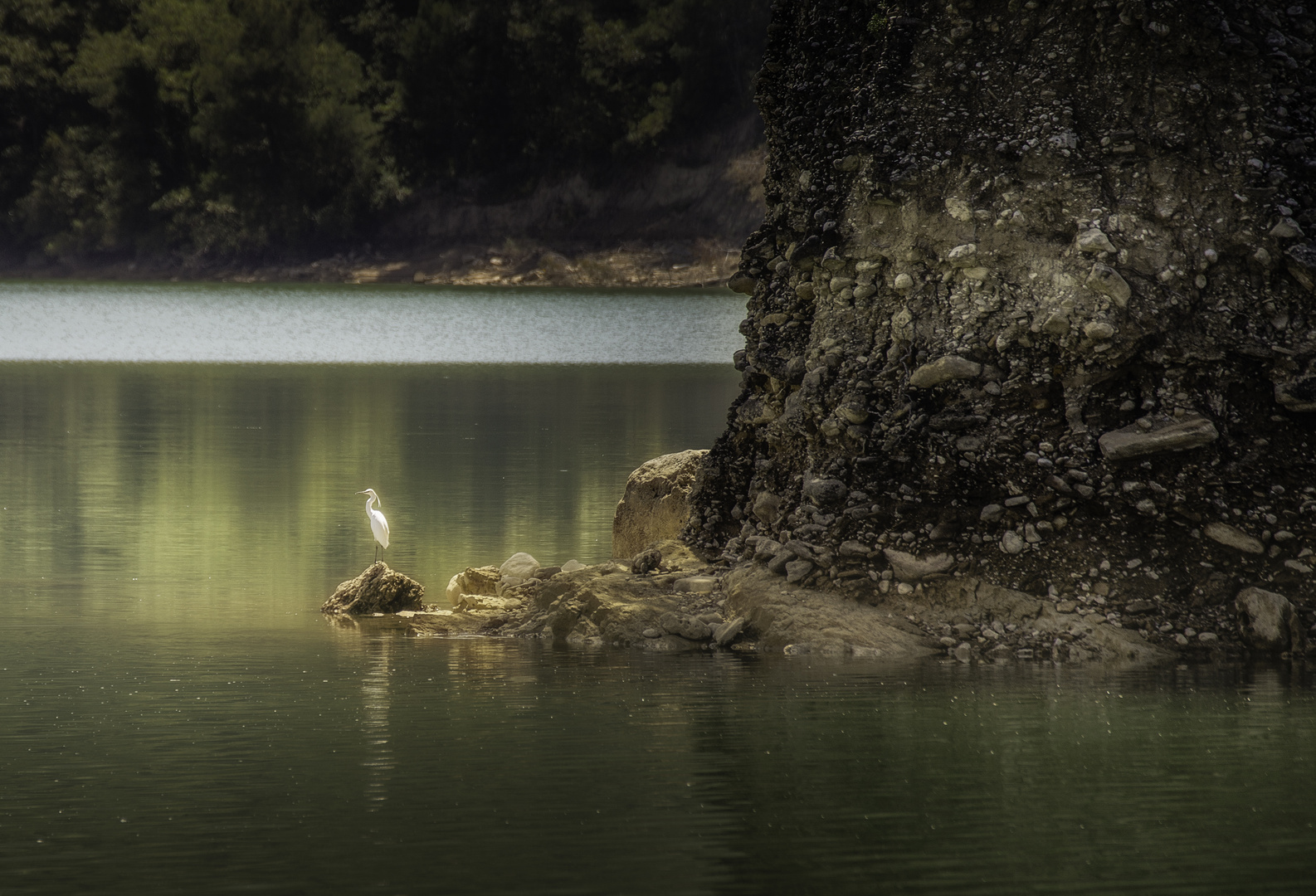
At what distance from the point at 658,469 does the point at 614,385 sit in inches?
711

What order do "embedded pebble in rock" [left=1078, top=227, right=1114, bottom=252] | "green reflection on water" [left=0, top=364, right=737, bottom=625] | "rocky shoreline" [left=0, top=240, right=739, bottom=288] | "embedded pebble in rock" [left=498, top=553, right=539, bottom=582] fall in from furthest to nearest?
1. "rocky shoreline" [left=0, top=240, right=739, bottom=288]
2. "green reflection on water" [left=0, top=364, right=737, bottom=625]
3. "embedded pebble in rock" [left=498, top=553, right=539, bottom=582]
4. "embedded pebble in rock" [left=1078, top=227, right=1114, bottom=252]

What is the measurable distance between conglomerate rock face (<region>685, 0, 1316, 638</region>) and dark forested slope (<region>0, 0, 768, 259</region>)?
6649cm

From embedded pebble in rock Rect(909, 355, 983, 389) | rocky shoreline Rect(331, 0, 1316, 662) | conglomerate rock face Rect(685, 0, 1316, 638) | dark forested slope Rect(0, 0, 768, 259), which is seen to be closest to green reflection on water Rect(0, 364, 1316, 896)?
rocky shoreline Rect(331, 0, 1316, 662)

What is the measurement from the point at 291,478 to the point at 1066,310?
8.36 m

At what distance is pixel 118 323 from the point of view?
48.7 m

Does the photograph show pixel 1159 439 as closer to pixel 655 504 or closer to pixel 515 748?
pixel 655 504

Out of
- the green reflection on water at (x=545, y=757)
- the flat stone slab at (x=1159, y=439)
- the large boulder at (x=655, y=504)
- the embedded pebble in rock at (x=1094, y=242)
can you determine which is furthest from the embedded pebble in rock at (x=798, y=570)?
the embedded pebble in rock at (x=1094, y=242)

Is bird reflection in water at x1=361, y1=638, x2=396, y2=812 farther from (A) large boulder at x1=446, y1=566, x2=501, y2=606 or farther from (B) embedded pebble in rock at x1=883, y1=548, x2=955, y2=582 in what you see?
(B) embedded pebble in rock at x1=883, y1=548, x2=955, y2=582

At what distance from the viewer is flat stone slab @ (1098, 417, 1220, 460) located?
27.6 feet

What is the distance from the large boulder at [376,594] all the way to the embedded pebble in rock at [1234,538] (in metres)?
4.18

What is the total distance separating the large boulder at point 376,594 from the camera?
9.40 meters

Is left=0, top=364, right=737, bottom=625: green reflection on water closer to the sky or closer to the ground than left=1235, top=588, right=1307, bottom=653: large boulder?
closer to the sky

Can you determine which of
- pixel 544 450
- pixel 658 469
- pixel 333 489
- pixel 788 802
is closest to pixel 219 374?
pixel 544 450

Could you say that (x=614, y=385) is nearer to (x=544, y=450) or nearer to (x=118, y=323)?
(x=544, y=450)
